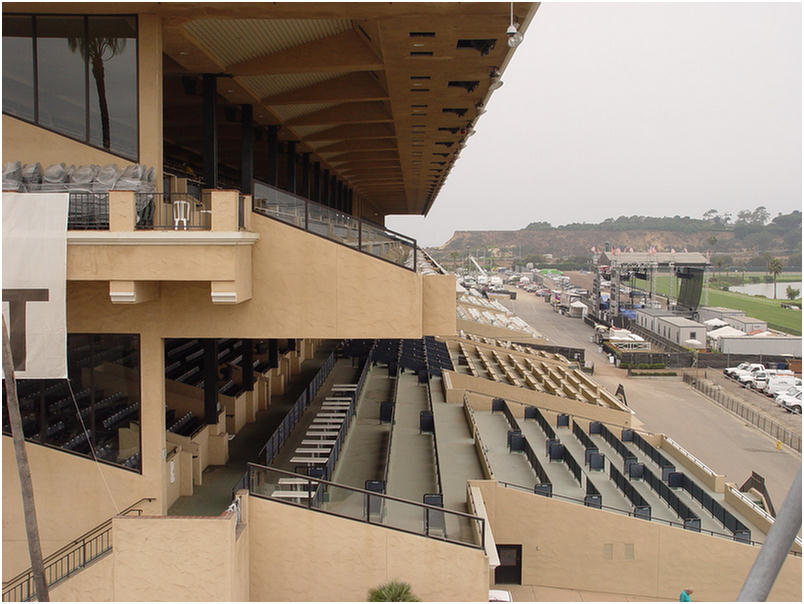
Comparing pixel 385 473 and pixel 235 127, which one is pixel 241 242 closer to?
pixel 385 473

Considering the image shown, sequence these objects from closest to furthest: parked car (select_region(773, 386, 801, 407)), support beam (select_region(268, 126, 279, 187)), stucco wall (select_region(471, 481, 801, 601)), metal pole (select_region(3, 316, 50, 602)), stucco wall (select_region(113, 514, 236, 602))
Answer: metal pole (select_region(3, 316, 50, 602)) → stucco wall (select_region(113, 514, 236, 602)) → stucco wall (select_region(471, 481, 801, 601)) → support beam (select_region(268, 126, 279, 187)) → parked car (select_region(773, 386, 801, 407))

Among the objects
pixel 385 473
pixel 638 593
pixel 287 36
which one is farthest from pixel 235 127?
pixel 638 593

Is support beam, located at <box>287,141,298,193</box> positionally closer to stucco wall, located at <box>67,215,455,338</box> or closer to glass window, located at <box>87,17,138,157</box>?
glass window, located at <box>87,17,138,157</box>

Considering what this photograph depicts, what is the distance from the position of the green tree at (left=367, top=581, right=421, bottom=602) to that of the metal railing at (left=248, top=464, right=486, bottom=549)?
0.85 metres

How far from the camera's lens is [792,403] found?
4788cm

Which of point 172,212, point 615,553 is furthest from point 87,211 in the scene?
point 615,553

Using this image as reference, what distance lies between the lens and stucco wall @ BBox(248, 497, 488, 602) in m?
11.3

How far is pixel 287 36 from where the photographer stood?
14133 millimetres

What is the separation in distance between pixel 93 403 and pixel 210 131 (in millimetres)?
5892

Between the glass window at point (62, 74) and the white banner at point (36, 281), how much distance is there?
202 cm

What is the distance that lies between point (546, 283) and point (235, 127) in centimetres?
16951

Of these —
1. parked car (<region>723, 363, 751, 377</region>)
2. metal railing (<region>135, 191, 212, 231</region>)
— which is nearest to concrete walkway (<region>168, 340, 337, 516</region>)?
metal railing (<region>135, 191, 212, 231</region>)

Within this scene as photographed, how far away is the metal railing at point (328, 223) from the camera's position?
12.0m

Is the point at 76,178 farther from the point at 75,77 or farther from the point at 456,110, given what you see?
the point at 456,110
